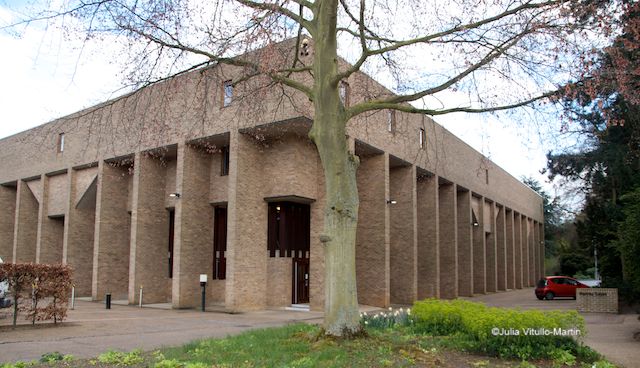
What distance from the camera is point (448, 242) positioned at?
34188 millimetres

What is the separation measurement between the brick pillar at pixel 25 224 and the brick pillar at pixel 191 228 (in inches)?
628

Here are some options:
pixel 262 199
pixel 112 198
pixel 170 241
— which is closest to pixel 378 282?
pixel 262 199

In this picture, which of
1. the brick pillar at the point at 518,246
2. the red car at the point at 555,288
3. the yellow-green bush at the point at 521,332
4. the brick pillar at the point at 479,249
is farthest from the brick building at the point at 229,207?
the brick pillar at the point at 518,246

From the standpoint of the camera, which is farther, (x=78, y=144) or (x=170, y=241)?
(x=78, y=144)

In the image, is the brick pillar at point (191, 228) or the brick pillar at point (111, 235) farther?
the brick pillar at point (111, 235)

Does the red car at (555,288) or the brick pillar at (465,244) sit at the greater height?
the brick pillar at (465,244)

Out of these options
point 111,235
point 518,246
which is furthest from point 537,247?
point 111,235

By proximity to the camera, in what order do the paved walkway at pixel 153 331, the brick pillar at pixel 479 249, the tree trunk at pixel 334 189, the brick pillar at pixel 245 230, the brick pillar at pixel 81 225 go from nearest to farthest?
the tree trunk at pixel 334 189 → the paved walkway at pixel 153 331 → the brick pillar at pixel 245 230 → the brick pillar at pixel 81 225 → the brick pillar at pixel 479 249

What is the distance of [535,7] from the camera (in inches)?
354

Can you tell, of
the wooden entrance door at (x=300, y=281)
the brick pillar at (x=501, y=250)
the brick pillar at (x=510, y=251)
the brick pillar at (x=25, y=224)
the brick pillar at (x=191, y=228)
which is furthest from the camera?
the brick pillar at (x=510, y=251)

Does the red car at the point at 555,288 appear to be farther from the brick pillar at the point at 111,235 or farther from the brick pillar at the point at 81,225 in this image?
the brick pillar at the point at 81,225

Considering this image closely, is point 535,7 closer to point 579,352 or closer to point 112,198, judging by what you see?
point 579,352

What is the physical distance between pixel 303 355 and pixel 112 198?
2355 centimetres

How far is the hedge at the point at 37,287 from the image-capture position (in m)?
15.3
